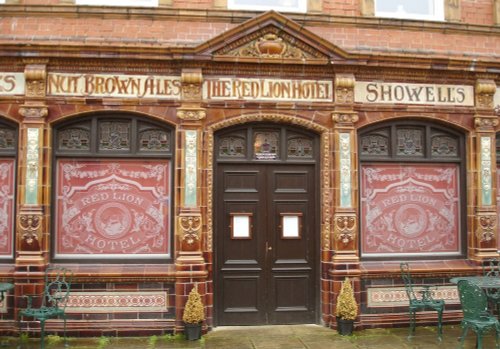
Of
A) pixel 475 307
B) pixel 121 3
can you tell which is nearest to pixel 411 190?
pixel 475 307

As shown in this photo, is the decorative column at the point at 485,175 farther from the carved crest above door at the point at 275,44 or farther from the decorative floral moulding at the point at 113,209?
the decorative floral moulding at the point at 113,209

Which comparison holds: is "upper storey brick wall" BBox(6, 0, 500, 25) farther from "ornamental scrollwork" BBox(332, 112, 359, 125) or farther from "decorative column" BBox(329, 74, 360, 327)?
"ornamental scrollwork" BBox(332, 112, 359, 125)

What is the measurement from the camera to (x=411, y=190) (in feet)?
29.0

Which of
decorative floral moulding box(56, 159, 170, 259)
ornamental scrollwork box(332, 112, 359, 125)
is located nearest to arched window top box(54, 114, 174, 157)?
decorative floral moulding box(56, 159, 170, 259)

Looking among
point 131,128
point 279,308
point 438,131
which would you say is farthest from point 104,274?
point 438,131

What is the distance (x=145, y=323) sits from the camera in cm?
798

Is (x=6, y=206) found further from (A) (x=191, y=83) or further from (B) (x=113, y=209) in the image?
(A) (x=191, y=83)

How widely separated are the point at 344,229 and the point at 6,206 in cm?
524

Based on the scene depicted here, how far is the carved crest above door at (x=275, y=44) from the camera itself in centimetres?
823

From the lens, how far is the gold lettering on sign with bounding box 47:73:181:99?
809cm

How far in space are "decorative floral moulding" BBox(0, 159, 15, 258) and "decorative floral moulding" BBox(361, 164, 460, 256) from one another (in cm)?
553

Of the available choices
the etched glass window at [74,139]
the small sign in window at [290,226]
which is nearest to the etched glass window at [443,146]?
the small sign in window at [290,226]

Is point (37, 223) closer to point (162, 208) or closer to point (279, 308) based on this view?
point (162, 208)

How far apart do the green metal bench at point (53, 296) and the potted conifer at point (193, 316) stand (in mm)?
1709
